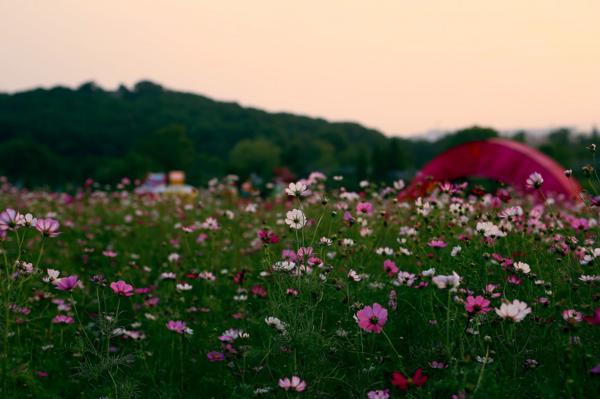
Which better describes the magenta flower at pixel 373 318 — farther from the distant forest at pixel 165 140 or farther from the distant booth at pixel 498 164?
the distant forest at pixel 165 140

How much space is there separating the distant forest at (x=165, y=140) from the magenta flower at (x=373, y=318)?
65.4 meters

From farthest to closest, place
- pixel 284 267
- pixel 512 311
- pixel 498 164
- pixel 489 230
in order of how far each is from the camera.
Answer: pixel 498 164
pixel 489 230
pixel 284 267
pixel 512 311

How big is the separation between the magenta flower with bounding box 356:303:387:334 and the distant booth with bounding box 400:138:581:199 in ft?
30.7

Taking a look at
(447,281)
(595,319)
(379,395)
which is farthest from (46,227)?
(595,319)

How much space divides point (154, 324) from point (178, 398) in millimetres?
972

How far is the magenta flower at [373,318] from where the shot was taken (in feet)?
8.42

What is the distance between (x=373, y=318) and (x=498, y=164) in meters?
10.5

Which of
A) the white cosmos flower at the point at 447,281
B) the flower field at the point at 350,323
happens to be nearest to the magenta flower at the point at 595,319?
the flower field at the point at 350,323

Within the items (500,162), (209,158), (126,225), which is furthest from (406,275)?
(209,158)

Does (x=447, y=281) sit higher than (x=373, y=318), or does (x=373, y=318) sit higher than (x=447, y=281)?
(x=447, y=281)

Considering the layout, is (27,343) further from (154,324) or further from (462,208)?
(462,208)

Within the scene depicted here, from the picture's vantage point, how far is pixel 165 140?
83750 mm

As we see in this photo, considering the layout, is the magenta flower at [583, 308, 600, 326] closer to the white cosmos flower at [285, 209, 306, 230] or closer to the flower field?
the flower field

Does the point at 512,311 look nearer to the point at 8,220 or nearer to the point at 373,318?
the point at 373,318
